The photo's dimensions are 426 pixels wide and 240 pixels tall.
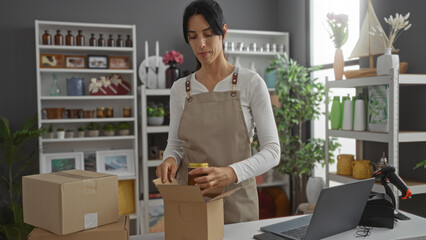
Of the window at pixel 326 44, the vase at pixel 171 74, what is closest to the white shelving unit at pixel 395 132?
the window at pixel 326 44

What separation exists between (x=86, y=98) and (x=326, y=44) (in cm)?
239

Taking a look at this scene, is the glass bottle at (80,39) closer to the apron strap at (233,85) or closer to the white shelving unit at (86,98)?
the white shelving unit at (86,98)

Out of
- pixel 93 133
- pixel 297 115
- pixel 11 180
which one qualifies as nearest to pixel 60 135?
pixel 93 133

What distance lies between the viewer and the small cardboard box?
1186 millimetres

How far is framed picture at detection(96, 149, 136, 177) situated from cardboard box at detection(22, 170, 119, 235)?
259 cm

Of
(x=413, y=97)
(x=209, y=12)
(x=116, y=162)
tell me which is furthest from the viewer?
(x=116, y=162)

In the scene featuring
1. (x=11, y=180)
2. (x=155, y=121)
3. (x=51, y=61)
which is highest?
(x=51, y=61)

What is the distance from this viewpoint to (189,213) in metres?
1.21

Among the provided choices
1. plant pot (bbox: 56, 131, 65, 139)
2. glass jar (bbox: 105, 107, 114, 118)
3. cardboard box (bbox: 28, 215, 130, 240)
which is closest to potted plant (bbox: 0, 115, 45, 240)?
plant pot (bbox: 56, 131, 65, 139)

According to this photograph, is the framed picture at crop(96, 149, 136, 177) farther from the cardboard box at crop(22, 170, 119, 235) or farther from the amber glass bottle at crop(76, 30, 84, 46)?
the cardboard box at crop(22, 170, 119, 235)

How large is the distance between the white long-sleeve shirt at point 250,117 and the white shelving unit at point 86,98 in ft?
7.25

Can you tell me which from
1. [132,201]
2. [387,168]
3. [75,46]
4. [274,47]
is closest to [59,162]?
[132,201]

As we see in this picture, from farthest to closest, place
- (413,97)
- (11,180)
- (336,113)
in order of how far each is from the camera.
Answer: (11,180) < (336,113) < (413,97)

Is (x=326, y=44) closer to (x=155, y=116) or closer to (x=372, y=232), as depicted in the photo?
(x=155, y=116)
